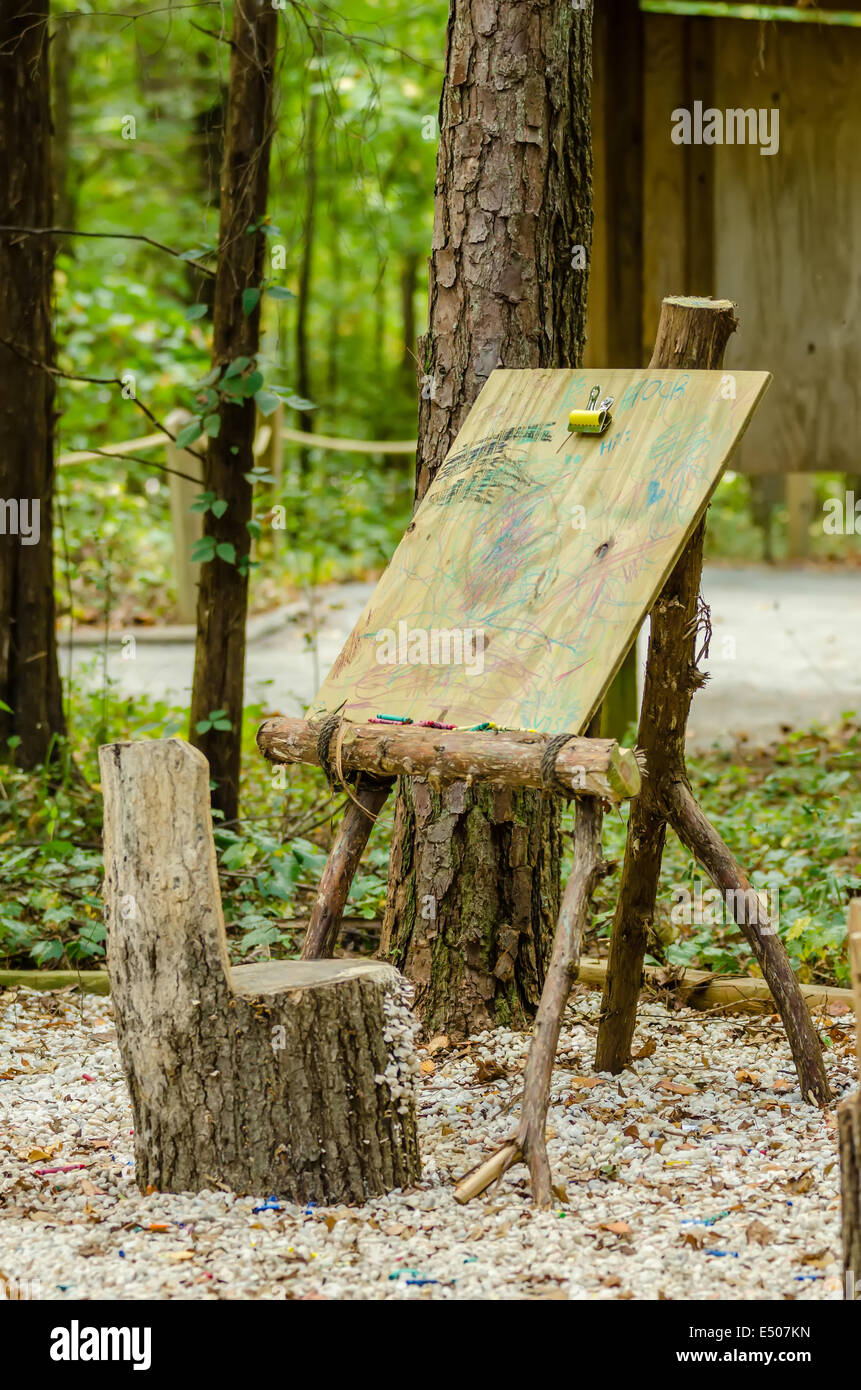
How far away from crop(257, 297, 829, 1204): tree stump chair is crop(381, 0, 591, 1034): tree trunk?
345mm

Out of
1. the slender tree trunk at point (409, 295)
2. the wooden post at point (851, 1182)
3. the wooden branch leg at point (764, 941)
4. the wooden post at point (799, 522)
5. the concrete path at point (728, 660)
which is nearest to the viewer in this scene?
the wooden post at point (851, 1182)

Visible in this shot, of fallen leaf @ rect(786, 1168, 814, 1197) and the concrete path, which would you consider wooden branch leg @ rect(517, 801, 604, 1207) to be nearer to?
fallen leaf @ rect(786, 1168, 814, 1197)

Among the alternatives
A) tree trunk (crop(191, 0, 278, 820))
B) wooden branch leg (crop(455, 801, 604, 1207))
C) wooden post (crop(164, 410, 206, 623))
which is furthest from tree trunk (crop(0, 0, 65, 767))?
wooden post (crop(164, 410, 206, 623))

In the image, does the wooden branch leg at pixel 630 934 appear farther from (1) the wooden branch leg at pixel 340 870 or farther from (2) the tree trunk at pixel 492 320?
(1) the wooden branch leg at pixel 340 870

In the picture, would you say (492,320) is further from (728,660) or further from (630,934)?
(728,660)

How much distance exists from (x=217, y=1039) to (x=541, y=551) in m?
1.20

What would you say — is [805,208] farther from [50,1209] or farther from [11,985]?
[50,1209]

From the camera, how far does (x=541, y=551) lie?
117 inches

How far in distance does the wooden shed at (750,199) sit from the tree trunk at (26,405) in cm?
206

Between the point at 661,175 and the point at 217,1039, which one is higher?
the point at 661,175

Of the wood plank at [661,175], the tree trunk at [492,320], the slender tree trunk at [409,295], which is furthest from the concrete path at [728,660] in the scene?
the slender tree trunk at [409,295]

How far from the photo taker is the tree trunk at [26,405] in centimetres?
487

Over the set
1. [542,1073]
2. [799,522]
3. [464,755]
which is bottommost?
[542,1073]

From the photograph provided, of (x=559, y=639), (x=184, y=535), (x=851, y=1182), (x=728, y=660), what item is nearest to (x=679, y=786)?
(x=559, y=639)
